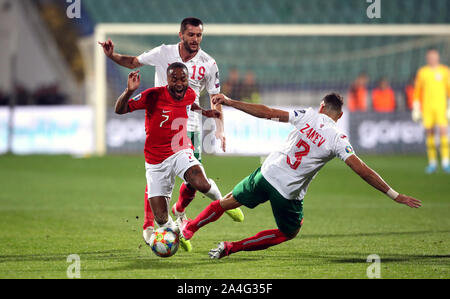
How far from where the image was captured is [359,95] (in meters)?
21.2

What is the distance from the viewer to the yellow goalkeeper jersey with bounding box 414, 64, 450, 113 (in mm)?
15727

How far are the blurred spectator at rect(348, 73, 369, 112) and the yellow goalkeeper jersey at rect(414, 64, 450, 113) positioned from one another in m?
5.02

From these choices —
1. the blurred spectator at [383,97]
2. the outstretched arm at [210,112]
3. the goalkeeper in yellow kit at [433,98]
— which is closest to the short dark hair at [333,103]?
the outstretched arm at [210,112]

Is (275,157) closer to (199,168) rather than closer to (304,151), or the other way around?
(304,151)

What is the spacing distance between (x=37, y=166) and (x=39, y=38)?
16382 millimetres

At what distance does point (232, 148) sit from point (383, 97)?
4.46 meters

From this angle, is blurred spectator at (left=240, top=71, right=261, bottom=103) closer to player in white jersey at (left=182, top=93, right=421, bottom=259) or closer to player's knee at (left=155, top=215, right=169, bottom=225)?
player's knee at (left=155, top=215, right=169, bottom=225)

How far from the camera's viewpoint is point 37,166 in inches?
656

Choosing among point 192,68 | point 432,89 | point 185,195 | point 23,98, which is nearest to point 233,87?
point 432,89

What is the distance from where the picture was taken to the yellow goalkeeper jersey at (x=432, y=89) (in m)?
15.7

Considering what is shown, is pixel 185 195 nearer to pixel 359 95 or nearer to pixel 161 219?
pixel 161 219

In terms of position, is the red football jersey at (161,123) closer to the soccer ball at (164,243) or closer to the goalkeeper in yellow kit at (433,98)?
the soccer ball at (164,243)

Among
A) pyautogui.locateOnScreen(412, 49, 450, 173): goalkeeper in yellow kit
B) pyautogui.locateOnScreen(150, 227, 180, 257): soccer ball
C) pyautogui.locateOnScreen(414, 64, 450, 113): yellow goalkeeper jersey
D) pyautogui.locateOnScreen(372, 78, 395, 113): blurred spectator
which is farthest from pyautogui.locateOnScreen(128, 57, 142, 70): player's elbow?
pyautogui.locateOnScreen(372, 78, 395, 113): blurred spectator
